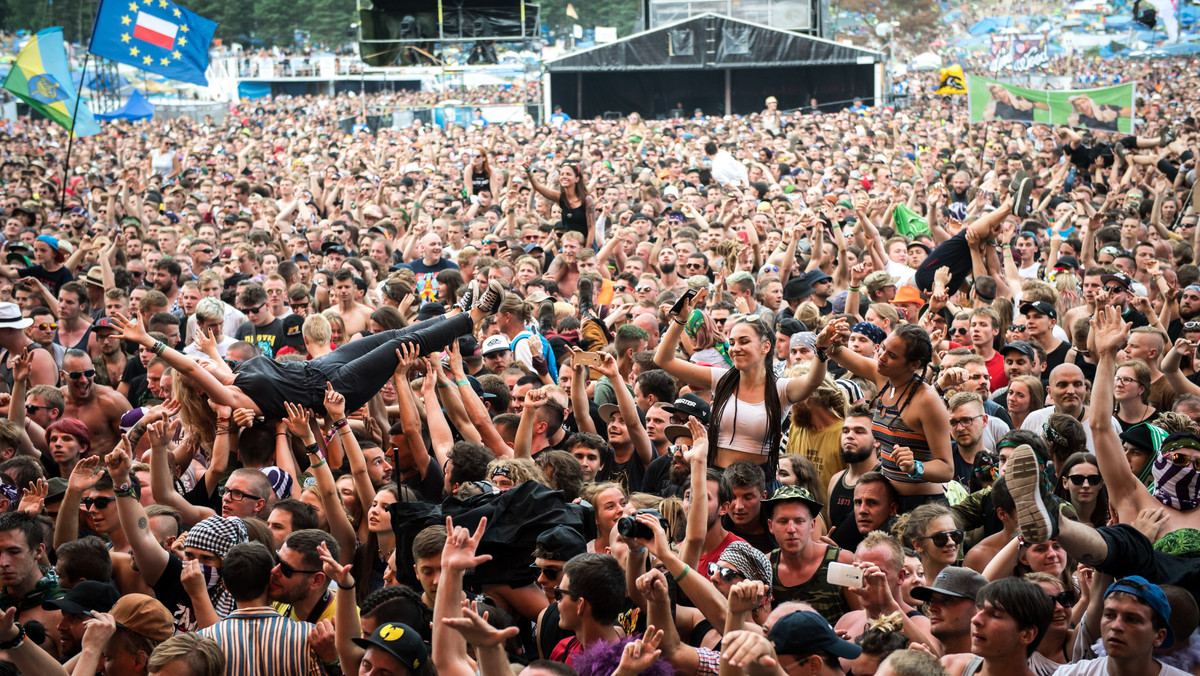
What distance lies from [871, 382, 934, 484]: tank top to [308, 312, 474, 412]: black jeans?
248 centimetres

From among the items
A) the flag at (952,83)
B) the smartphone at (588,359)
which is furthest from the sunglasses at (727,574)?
the flag at (952,83)

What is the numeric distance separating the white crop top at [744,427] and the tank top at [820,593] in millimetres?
1017

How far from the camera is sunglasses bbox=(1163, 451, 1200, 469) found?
14.5ft

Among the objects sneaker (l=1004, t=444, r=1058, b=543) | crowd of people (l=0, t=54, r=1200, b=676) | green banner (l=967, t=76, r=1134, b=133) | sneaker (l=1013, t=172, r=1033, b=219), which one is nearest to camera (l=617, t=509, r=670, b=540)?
crowd of people (l=0, t=54, r=1200, b=676)

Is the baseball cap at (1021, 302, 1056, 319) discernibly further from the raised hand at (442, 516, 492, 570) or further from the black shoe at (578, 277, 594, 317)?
the raised hand at (442, 516, 492, 570)

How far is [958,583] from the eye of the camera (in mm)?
3775

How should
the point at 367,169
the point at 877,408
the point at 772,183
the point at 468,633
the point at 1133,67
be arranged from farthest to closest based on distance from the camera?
1. the point at 1133,67
2. the point at 367,169
3. the point at 772,183
4. the point at 877,408
5. the point at 468,633

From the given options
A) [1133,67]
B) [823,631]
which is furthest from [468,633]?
[1133,67]

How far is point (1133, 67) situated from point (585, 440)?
179 ft

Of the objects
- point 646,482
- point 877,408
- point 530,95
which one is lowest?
point 646,482

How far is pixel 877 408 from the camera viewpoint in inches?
209

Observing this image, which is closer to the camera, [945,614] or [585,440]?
[945,614]

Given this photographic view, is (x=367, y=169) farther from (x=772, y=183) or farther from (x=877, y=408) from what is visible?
(x=877, y=408)

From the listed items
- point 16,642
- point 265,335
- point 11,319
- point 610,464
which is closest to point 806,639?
point 610,464
